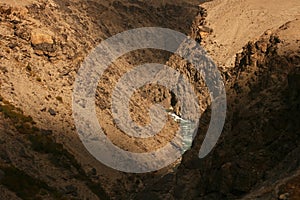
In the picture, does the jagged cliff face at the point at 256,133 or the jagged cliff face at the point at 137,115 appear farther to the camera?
the jagged cliff face at the point at 137,115

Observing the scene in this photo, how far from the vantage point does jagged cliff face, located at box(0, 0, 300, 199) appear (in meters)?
31.6

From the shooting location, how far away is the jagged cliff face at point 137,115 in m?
31.6

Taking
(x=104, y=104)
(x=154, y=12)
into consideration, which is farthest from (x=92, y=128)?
(x=154, y=12)

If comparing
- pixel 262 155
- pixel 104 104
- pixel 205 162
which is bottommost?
pixel 262 155

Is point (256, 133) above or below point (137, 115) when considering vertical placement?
below

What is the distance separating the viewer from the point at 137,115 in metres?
63.2

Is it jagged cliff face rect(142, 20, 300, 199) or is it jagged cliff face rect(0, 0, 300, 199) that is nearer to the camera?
jagged cliff face rect(142, 20, 300, 199)

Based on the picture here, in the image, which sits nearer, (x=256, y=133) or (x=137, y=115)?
(x=256, y=133)

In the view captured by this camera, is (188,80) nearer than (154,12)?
Yes

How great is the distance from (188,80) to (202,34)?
5.81 m

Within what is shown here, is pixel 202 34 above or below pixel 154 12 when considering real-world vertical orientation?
below

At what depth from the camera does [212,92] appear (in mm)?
51188

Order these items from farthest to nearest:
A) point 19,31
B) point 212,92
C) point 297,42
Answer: point 19,31 < point 212,92 < point 297,42

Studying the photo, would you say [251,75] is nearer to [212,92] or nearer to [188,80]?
[212,92]
